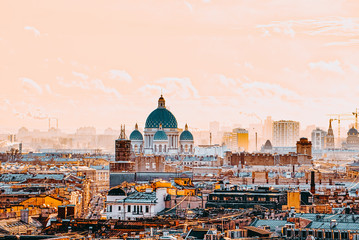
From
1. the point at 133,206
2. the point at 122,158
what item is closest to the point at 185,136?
the point at 122,158

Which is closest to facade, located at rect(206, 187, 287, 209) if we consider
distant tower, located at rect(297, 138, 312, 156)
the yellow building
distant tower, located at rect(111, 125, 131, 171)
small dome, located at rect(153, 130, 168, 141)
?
the yellow building

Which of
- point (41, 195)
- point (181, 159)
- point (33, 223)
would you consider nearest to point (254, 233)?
point (33, 223)

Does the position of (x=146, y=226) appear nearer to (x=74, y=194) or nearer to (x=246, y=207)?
(x=246, y=207)

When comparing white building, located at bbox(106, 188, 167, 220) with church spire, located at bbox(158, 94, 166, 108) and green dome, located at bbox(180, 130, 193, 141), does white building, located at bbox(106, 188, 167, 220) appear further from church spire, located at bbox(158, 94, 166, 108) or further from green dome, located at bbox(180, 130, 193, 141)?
church spire, located at bbox(158, 94, 166, 108)

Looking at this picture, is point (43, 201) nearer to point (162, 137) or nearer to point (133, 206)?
point (133, 206)

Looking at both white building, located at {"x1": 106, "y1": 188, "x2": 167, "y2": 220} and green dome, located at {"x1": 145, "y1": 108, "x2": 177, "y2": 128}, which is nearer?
white building, located at {"x1": 106, "y1": 188, "x2": 167, "y2": 220}

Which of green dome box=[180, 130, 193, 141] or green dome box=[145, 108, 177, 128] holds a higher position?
green dome box=[145, 108, 177, 128]

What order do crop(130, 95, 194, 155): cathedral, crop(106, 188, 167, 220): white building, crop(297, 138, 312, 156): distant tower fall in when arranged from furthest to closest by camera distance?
crop(297, 138, 312, 156): distant tower, crop(130, 95, 194, 155): cathedral, crop(106, 188, 167, 220): white building

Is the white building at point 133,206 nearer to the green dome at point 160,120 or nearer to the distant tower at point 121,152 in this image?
the distant tower at point 121,152

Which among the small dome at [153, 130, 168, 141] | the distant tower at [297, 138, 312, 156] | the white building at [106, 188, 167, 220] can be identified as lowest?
the white building at [106, 188, 167, 220]

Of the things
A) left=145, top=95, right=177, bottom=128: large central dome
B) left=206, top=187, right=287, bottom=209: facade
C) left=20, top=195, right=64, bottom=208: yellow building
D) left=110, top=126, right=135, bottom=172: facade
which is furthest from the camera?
left=145, top=95, right=177, bottom=128: large central dome
